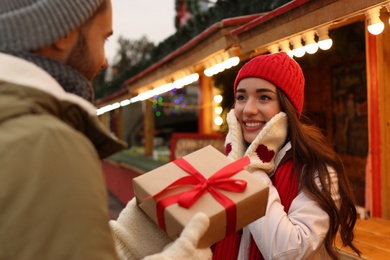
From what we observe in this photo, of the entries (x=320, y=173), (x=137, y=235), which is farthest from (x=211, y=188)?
(x=320, y=173)

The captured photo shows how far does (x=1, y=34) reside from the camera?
1001mm

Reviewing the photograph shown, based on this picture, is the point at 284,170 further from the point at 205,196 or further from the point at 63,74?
the point at 63,74

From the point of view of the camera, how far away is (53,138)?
2.77ft

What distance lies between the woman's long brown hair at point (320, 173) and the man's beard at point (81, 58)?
1347 mm

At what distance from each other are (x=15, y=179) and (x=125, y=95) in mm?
10592

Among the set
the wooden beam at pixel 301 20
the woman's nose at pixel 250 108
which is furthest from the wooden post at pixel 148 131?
the woman's nose at pixel 250 108

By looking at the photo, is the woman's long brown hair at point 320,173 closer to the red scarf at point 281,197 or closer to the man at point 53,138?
the red scarf at point 281,197

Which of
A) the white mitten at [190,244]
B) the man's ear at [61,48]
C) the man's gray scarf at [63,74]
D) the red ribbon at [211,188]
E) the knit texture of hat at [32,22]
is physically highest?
the knit texture of hat at [32,22]

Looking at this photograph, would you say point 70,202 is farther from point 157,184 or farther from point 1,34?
point 157,184

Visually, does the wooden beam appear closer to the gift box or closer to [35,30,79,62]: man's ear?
the gift box

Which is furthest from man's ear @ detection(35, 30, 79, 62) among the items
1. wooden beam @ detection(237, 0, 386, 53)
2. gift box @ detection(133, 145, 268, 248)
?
wooden beam @ detection(237, 0, 386, 53)

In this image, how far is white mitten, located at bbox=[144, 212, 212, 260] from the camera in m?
1.11

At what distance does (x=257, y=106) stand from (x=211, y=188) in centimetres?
101

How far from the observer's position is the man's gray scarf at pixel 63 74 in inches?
39.4
